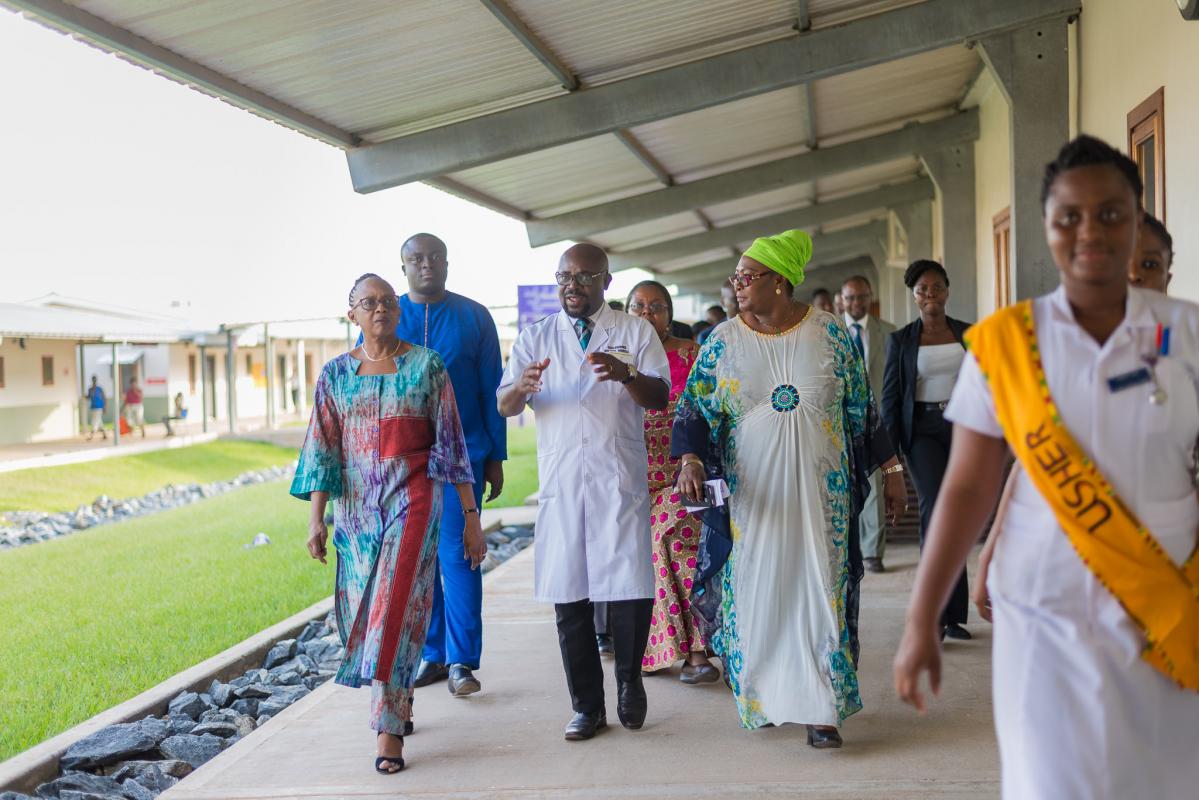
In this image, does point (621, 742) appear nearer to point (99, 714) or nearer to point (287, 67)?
point (99, 714)

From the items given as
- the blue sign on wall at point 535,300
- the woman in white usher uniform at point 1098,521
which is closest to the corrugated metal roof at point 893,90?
the blue sign on wall at point 535,300

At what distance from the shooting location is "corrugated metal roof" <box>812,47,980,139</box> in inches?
485

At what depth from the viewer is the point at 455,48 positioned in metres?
8.43

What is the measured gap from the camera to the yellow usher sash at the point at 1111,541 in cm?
228

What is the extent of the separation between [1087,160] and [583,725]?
325cm

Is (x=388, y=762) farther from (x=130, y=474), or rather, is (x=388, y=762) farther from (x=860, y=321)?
(x=130, y=474)

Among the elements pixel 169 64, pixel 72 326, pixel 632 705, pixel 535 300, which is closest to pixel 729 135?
pixel 535 300

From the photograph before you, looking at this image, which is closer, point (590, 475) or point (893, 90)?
point (590, 475)

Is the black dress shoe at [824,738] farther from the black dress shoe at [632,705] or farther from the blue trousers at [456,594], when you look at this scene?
A: the blue trousers at [456,594]

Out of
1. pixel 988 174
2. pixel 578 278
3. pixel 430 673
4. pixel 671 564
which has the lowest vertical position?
pixel 430 673

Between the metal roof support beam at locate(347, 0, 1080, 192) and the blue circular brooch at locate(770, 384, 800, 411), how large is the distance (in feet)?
18.2

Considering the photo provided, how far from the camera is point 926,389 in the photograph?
616cm

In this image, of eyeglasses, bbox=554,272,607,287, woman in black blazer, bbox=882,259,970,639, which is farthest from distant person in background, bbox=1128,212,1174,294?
woman in black blazer, bbox=882,259,970,639

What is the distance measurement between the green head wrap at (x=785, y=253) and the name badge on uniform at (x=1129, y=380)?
7.84 feet
